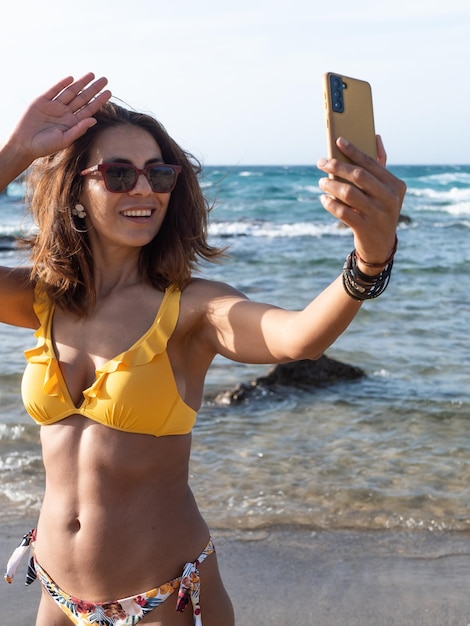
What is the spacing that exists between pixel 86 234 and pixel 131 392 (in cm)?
64

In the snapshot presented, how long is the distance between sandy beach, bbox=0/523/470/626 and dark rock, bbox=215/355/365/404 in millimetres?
2711

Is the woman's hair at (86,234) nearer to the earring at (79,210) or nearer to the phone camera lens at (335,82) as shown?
the earring at (79,210)

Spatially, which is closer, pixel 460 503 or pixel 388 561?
pixel 388 561

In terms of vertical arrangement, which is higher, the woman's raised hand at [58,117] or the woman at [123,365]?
the woman's raised hand at [58,117]

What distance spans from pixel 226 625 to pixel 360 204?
1.45 meters

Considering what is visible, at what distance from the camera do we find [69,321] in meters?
2.71

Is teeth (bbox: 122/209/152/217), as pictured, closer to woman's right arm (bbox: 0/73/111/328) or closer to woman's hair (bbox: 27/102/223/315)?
woman's hair (bbox: 27/102/223/315)

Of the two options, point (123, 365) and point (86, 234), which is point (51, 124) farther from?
point (123, 365)

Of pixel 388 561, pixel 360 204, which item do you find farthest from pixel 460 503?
pixel 360 204

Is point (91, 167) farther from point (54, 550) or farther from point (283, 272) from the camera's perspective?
point (283, 272)

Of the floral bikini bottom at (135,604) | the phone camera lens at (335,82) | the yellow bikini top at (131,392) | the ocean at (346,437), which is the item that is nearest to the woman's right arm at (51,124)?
the yellow bikini top at (131,392)

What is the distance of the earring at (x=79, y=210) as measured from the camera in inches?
109

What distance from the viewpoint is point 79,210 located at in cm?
277

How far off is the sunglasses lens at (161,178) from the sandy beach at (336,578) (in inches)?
81.5
